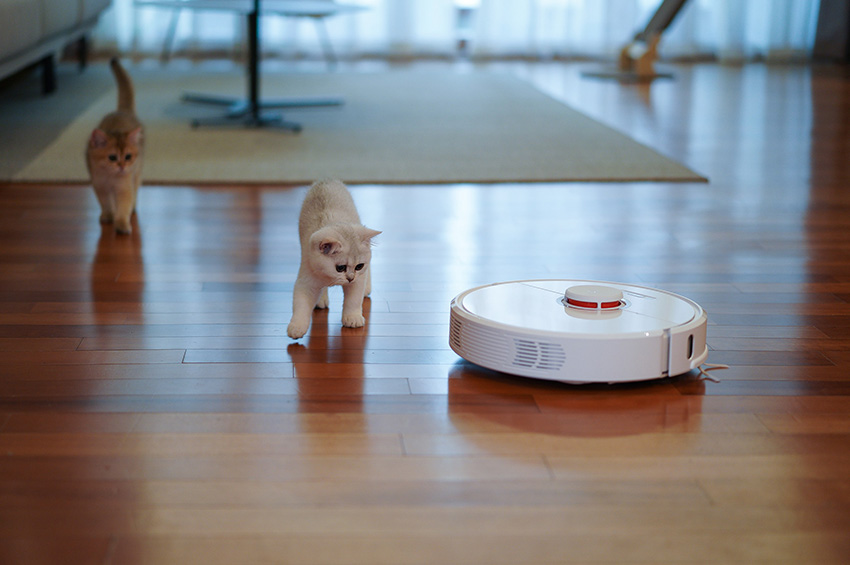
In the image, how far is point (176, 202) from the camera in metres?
2.72

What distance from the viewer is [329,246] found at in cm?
154

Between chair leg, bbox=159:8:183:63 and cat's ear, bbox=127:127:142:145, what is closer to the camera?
cat's ear, bbox=127:127:142:145

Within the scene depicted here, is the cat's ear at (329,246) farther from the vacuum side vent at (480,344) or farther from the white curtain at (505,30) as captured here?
the white curtain at (505,30)

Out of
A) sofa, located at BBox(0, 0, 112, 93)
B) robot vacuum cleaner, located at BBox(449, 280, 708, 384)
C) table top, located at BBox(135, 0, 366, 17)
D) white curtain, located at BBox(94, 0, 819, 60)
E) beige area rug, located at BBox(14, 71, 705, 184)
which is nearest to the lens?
robot vacuum cleaner, located at BBox(449, 280, 708, 384)

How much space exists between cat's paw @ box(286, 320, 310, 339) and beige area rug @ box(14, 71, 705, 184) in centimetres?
142

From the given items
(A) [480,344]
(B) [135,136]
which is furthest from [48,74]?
(A) [480,344]

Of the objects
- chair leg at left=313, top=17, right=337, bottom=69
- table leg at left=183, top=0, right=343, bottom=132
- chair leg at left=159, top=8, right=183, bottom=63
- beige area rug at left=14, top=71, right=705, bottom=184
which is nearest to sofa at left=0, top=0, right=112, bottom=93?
beige area rug at left=14, top=71, right=705, bottom=184

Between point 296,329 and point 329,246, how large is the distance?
0.52ft

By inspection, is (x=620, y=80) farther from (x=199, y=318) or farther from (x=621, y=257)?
(x=199, y=318)

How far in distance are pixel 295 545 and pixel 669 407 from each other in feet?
2.01

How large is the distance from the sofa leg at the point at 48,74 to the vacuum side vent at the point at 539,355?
12.8 feet

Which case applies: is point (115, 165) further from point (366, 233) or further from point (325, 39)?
point (325, 39)

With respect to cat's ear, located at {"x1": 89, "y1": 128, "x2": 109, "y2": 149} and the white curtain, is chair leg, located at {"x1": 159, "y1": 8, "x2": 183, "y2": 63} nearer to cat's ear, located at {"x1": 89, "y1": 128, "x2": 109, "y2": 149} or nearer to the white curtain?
the white curtain

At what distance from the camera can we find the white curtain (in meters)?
6.43
